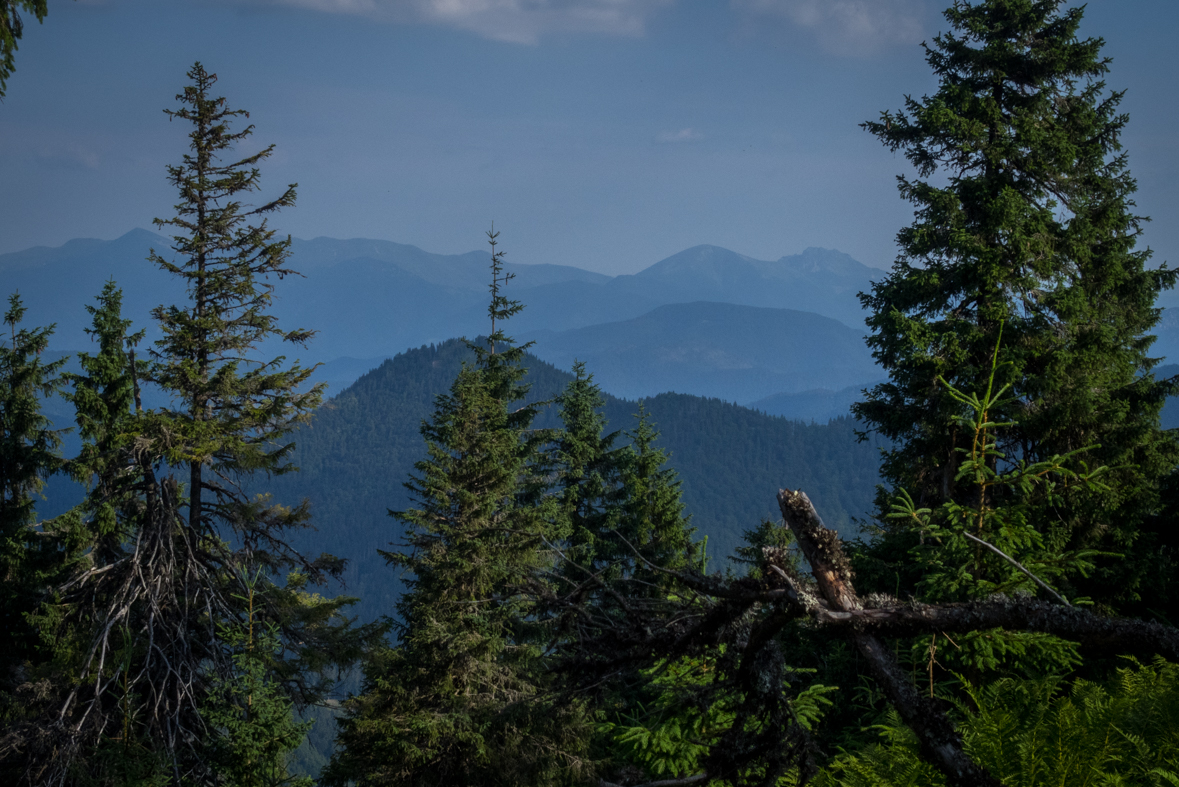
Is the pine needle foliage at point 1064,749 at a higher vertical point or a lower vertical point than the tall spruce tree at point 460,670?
higher

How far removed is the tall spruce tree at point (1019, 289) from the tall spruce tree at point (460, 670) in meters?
7.00

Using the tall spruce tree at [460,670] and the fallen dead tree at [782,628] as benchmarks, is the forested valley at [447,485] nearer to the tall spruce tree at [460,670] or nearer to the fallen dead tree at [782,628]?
the tall spruce tree at [460,670]

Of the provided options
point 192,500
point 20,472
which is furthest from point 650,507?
point 20,472

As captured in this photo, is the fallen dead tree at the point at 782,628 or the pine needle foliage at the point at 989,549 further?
the pine needle foliage at the point at 989,549

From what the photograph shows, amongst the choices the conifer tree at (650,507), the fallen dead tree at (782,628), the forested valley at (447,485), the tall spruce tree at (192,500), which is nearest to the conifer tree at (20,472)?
the forested valley at (447,485)

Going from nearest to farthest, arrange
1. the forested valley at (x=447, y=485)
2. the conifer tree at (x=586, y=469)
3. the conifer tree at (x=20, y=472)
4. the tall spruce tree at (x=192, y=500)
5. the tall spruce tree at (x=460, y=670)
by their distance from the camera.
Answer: the forested valley at (x=447, y=485) → the tall spruce tree at (x=192, y=500) → the tall spruce tree at (x=460, y=670) → the conifer tree at (x=20, y=472) → the conifer tree at (x=586, y=469)

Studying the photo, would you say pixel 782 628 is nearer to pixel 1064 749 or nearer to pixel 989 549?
pixel 1064 749

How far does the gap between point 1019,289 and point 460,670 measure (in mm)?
11661

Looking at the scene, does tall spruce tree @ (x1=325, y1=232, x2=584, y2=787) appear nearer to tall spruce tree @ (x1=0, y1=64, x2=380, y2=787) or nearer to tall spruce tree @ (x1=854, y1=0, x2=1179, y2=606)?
tall spruce tree @ (x1=0, y1=64, x2=380, y2=787)

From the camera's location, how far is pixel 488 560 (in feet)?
43.3

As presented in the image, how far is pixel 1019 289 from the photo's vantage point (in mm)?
10961

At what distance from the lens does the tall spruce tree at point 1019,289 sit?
1055 centimetres

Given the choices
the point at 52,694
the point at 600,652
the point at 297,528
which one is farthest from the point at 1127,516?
the point at 52,694

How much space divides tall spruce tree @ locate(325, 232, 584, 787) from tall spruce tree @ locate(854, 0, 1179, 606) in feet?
23.0
